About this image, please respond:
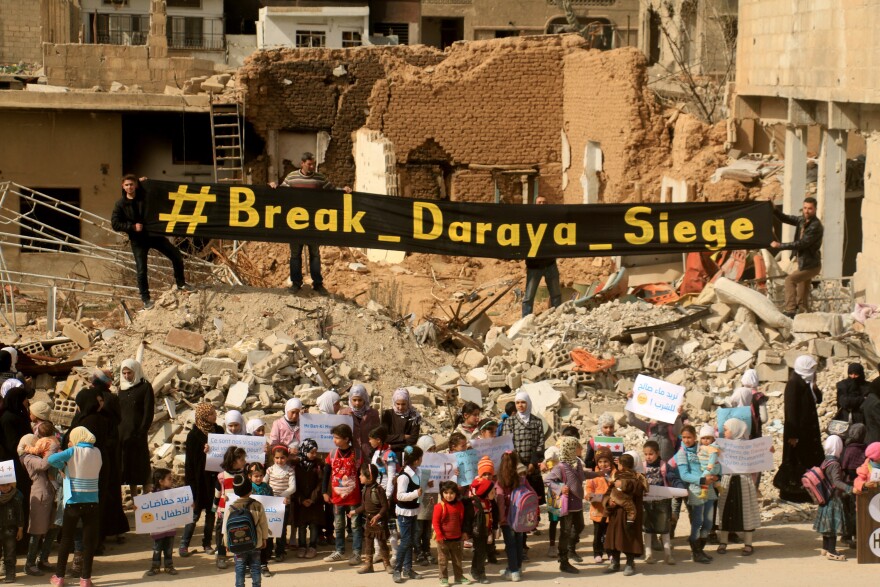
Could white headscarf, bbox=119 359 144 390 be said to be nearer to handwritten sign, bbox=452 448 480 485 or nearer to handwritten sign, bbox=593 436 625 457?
handwritten sign, bbox=452 448 480 485

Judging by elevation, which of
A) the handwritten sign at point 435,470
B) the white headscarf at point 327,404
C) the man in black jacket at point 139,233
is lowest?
the handwritten sign at point 435,470

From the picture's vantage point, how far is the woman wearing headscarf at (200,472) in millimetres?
12852

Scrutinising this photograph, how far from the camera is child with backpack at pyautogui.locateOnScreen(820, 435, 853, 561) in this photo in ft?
41.3

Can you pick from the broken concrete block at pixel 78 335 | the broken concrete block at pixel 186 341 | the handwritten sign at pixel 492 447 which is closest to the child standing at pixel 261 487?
the handwritten sign at pixel 492 447

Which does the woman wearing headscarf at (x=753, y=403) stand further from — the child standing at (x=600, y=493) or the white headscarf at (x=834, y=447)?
the child standing at (x=600, y=493)

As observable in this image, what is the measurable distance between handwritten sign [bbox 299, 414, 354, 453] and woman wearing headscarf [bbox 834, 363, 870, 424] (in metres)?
4.20

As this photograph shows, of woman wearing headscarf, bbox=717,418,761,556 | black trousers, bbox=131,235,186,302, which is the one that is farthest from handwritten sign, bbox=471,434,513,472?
black trousers, bbox=131,235,186,302

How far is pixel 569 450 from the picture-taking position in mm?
12617

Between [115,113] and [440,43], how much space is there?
18.0 meters

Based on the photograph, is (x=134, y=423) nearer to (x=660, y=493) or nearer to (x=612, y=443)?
(x=612, y=443)

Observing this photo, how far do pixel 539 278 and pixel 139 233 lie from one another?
4.54m

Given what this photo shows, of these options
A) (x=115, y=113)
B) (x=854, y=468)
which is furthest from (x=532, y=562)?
(x=115, y=113)

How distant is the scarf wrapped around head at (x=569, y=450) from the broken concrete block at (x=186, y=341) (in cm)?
479

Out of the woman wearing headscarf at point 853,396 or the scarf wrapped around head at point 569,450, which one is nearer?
the scarf wrapped around head at point 569,450
